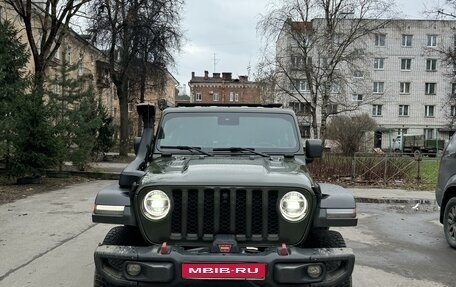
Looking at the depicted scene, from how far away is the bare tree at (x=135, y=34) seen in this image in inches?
1114

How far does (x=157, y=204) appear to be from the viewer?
3809 mm

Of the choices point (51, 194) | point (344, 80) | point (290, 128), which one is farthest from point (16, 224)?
point (344, 80)

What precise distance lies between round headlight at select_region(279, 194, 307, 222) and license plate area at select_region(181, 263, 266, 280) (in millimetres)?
467

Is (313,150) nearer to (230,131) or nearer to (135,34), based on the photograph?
(230,131)

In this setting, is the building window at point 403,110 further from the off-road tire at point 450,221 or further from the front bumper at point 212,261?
the front bumper at point 212,261

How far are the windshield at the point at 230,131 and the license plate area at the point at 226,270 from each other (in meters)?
1.82

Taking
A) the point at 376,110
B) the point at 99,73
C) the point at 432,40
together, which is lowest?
the point at 376,110

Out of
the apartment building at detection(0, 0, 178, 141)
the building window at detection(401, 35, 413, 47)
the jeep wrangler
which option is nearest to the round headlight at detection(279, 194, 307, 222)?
the jeep wrangler

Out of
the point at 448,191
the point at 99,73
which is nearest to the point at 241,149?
the point at 448,191

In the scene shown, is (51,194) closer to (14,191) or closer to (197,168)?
(14,191)

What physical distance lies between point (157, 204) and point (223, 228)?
55cm

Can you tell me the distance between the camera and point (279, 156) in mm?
5145

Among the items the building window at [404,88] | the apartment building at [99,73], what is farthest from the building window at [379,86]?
the apartment building at [99,73]

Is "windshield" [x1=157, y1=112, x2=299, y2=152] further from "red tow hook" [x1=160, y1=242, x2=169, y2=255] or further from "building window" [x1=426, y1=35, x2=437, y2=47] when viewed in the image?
"building window" [x1=426, y1=35, x2=437, y2=47]
